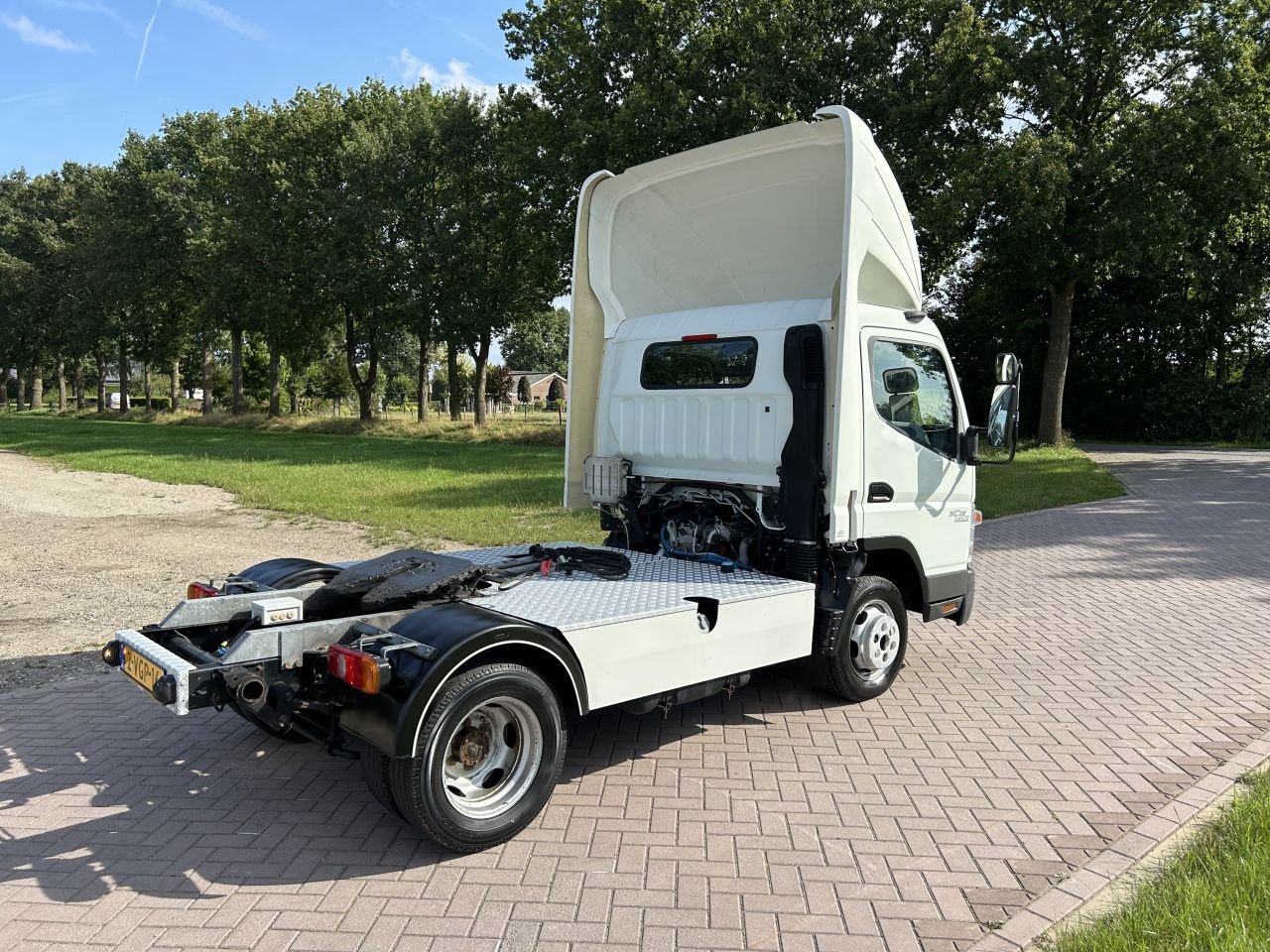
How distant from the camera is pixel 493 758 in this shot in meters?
3.79

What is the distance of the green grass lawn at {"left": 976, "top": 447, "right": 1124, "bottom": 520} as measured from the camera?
48.1 feet

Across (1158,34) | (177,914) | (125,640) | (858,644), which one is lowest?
(177,914)

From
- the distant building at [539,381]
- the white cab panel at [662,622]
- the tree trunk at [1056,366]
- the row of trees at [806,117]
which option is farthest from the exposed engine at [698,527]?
the distant building at [539,381]

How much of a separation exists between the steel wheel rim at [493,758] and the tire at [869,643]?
6.96 ft

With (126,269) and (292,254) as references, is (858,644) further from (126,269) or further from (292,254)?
(126,269)

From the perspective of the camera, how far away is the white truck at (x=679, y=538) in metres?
3.55

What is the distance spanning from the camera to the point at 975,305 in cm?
3291

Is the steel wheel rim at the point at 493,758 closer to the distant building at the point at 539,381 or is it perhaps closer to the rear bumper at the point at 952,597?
the rear bumper at the point at 952,597

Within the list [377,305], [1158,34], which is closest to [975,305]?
[1158,34]

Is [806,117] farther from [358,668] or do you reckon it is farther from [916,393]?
[358,668]

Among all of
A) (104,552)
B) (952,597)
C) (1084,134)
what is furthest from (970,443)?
(1084,134)

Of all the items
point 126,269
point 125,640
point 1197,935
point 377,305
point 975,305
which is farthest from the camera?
point 126,269

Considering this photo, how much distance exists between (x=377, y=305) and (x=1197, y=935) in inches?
1399

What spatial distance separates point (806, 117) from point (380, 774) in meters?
21.9
